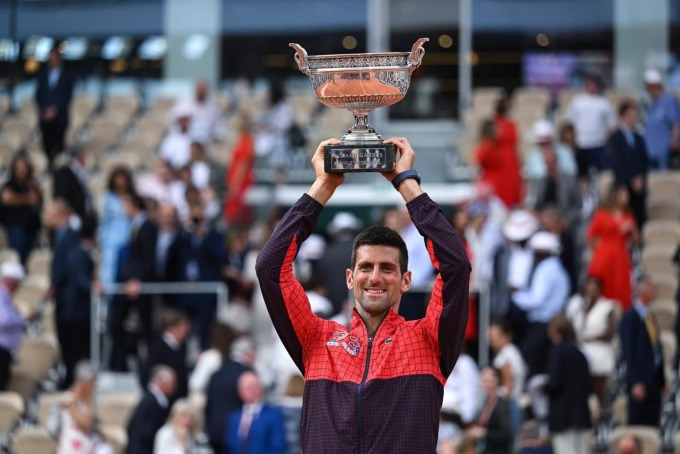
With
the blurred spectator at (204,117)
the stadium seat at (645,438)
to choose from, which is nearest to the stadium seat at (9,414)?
the stadium seat at (645,438)

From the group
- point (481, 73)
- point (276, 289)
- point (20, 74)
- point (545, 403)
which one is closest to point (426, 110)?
point (481, 73)

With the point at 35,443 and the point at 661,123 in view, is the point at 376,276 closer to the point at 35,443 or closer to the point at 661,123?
the point at 35,443

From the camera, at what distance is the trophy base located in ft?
16.7

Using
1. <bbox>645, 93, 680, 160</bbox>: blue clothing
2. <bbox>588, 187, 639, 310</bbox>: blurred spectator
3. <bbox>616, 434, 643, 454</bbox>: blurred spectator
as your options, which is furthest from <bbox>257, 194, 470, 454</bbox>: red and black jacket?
<bbox>645, 93, 680, 160</bbox>: blue clothing

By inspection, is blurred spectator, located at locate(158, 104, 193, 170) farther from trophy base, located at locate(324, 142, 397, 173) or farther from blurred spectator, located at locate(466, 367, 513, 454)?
trophy base, located at locate(324, 142, 397, 173)

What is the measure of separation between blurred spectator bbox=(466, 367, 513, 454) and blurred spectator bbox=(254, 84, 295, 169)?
773cm

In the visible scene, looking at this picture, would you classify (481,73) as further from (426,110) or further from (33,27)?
(33,27)

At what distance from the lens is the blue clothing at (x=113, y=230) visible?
14586 millimetres

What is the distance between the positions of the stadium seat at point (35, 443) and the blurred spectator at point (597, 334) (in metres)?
3.94

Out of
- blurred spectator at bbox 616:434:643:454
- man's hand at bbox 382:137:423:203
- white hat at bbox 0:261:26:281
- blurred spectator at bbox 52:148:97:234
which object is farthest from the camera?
blurred spectator at bbox 52:148:97:234

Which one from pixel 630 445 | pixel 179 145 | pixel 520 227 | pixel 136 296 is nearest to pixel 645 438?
pixel 630 445

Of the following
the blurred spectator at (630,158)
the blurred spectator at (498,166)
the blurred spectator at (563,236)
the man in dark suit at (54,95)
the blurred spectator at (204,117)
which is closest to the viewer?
the blurred spectator at (563,236)

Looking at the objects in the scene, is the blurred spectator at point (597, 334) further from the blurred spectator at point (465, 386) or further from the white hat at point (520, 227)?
the blurred spectator at point (465, 386)

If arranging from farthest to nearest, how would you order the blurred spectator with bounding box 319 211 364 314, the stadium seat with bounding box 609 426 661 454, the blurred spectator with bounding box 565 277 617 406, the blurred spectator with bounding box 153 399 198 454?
the blurred spectator with bounding box 565 277 617 406 → the blurred spectator with bounding box 319 211 364 314 → the stadium seat with bounding box 609 426 661 454 → the blurred spectator with bounding box 153 399 198 454
